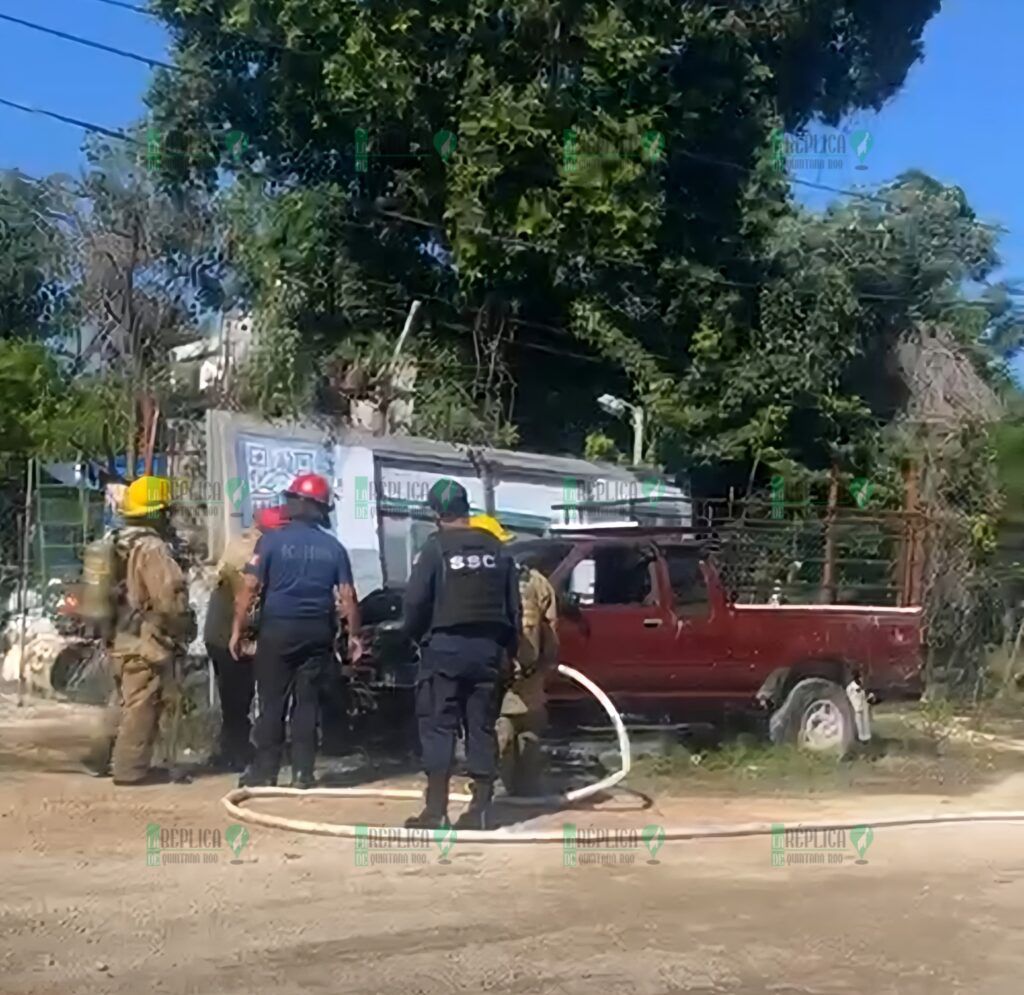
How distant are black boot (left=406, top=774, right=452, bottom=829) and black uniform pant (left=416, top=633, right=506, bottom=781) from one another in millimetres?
50

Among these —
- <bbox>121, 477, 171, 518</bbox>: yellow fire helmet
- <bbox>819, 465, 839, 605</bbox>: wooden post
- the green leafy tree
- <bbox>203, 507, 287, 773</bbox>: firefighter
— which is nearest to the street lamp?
the green leafy tree

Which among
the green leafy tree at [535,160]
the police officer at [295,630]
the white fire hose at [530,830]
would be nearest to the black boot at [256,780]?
the police officer at [295,630]

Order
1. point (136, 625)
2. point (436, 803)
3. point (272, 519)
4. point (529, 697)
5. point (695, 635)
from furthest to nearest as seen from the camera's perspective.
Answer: point (695, 635) < point (272, 519) < point (136, 625) < point (529, 697) < point (436, 803)

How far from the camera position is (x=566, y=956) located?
6953mm

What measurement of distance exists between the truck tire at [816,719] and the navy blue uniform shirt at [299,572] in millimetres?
Answer: 4335

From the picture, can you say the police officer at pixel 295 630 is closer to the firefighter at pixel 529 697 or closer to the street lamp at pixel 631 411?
the firefighter at pixel 529 697

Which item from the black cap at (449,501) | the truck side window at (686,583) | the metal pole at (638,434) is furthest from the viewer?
the metal pole at (638,434)

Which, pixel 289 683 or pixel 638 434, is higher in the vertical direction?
pixel 638 434

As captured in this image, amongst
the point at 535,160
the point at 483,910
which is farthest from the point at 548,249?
the point at 483,910

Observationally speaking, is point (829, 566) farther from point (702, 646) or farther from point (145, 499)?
point (145, 499)

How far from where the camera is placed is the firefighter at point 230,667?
11.5 m

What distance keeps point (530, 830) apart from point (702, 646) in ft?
12.6

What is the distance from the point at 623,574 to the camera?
13.0 meters

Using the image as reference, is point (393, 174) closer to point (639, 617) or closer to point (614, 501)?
point (614, 501)
